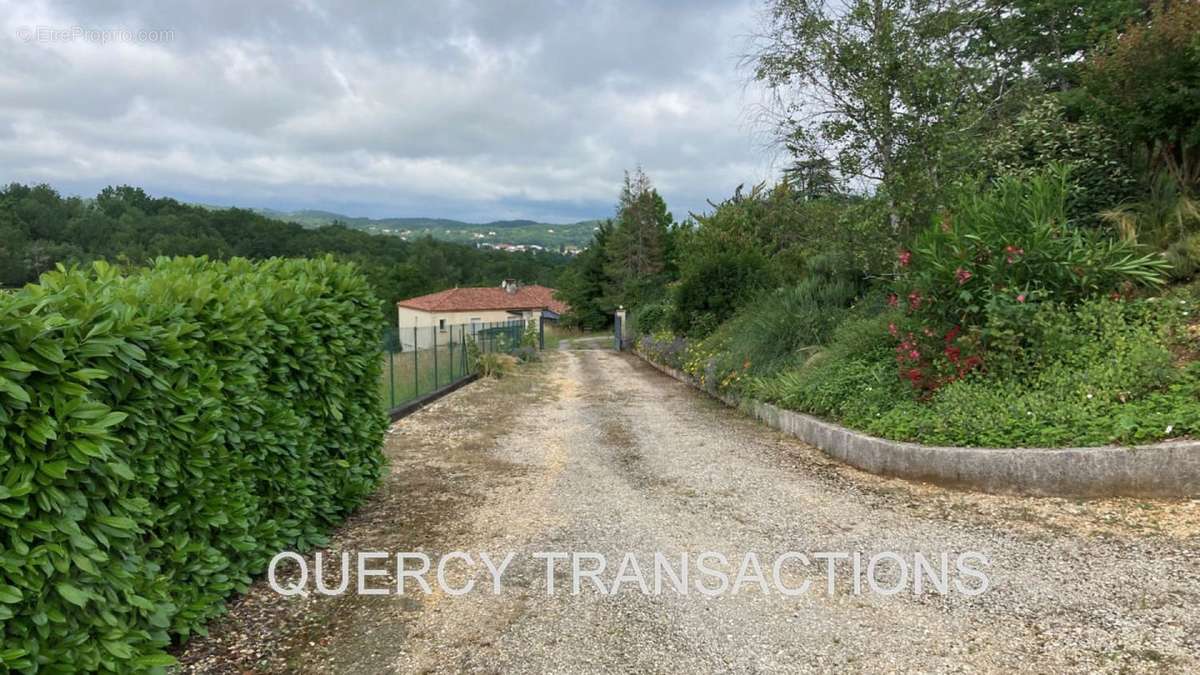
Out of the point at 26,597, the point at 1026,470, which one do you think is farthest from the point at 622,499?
the point at 26,597

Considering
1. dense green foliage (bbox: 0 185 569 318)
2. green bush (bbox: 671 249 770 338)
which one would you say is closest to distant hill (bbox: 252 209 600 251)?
dense green foliage (bbox: 0 185 569 318)

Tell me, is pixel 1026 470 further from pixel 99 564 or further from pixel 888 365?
pixel 99 564

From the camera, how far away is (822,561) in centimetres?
388

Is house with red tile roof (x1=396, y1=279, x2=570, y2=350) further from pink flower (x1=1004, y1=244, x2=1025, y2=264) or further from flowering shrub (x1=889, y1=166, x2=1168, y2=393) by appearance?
pink flower (x1=1004, y1=244, x2=1025, y2=264)

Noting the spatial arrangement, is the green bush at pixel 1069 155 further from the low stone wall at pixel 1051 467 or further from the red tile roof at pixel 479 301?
the red tile roof at pixel 479 301

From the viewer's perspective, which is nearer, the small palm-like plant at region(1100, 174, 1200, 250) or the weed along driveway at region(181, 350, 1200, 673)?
the weed along driveway at region(181, 350, 1200, 673)

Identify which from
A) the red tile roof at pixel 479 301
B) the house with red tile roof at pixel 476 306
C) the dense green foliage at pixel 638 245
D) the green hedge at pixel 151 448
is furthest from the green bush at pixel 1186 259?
the red tile roof at pixel 479 301

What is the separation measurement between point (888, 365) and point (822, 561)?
3753 mm

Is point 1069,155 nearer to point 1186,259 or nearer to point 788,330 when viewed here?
point 1186,259

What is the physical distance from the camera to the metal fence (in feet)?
31.7

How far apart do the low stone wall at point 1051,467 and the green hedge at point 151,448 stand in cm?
423

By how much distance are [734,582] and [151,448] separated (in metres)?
2.76

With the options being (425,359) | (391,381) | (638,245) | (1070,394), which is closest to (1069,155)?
(1070,394)

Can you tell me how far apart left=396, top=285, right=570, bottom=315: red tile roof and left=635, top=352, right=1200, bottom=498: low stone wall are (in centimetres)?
5915
